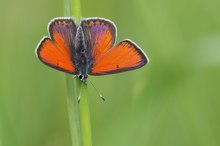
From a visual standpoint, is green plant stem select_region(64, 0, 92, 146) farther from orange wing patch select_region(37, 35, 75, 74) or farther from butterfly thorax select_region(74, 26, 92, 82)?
butterfly thorax select_region(74, 26, 92, 82)

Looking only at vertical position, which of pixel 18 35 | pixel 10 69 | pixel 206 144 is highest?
pixel 18 35

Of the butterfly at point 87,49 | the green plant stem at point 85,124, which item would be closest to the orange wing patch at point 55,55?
the butterfly at point 87,49

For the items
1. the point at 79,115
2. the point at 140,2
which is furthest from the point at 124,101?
the point at 79,115

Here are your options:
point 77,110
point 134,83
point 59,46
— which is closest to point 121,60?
point 134,83

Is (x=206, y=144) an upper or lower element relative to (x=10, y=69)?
lower

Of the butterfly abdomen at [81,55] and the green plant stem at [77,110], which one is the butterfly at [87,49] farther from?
the green plant stem at [77,110]

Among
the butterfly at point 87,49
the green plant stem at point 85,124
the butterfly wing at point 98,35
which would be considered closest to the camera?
the green plant stem at point 85,124

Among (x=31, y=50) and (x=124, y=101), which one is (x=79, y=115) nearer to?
(x=124, y=101)

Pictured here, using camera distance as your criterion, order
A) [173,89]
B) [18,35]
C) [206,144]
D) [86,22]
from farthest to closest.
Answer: [18,35], [86,22], [206,144], [173,89]

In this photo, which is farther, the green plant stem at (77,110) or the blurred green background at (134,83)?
the blurred green background at (134,83)
